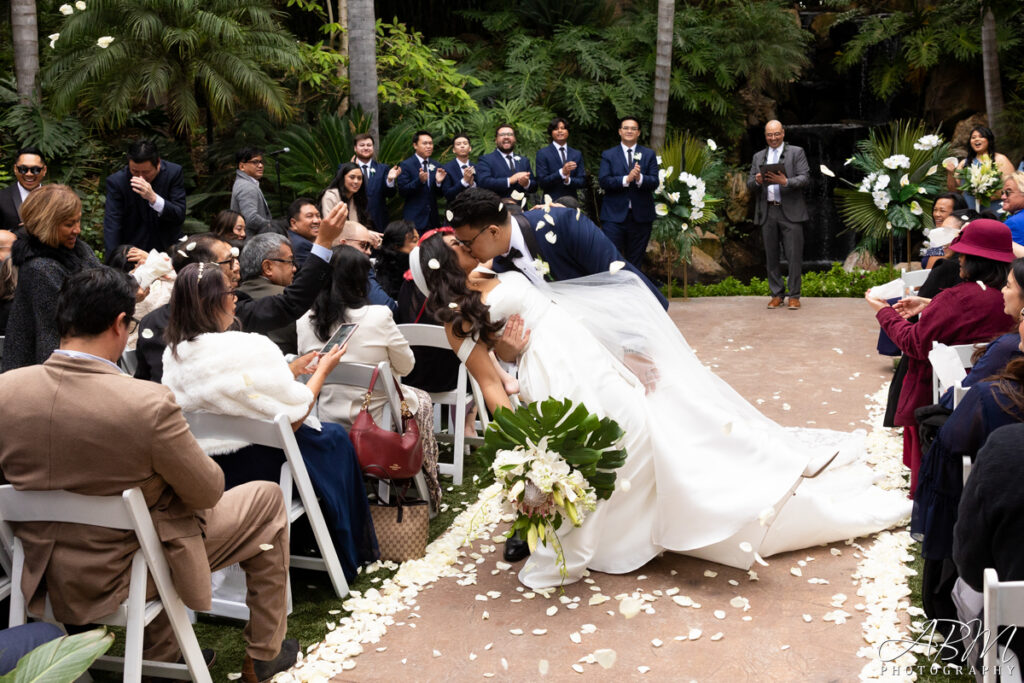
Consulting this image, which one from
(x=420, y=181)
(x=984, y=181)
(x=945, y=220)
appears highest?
(x=420, y=181)

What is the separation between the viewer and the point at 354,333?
191 inches

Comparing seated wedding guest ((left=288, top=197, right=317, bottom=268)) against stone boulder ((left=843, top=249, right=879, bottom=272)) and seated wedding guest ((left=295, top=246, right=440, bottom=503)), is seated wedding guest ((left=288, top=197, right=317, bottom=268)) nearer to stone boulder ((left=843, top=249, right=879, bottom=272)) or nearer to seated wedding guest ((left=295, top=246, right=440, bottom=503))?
seated wedding guest ((left=295, top=246, right=440, bottom=503))

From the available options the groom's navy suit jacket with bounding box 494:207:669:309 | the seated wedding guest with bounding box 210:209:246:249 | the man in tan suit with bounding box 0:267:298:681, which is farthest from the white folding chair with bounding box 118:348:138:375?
the groom's navy suit jacket with bounding box 494:207:669:309

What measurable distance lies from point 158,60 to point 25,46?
137 centimetres

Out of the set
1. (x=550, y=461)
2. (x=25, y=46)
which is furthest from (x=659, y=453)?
(x=25, y=46)

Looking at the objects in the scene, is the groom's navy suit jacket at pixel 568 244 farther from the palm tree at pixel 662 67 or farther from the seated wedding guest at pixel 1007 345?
the palm tree at pixel 662 67

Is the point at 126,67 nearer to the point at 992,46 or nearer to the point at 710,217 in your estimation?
the point at 710,217

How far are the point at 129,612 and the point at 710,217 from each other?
386 inches

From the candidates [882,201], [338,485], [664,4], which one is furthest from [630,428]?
[664,4]

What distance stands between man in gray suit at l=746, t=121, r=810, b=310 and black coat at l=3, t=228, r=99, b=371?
7738 millimetres

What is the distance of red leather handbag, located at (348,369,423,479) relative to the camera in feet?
14.5

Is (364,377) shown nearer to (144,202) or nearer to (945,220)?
(144,202)

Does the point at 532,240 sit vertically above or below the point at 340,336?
above

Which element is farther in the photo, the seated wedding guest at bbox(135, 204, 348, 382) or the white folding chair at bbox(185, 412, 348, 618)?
the seated wedding guest at bbox(135, 204, 348, 382)
